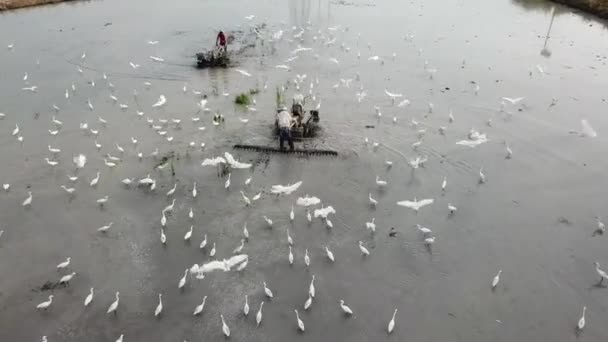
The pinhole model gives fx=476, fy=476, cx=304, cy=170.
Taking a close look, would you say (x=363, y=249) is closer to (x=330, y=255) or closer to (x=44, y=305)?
(x=330, y=255)

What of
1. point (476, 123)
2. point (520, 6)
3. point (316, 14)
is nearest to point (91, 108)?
point (476, 123)

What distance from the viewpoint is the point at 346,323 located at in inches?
265

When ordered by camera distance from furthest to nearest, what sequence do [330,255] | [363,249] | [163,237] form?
[163,237] → [363,249] → [330,255]

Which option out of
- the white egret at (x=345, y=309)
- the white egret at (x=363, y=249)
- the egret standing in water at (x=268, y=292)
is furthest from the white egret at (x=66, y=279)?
the white egret at (x=363, y=249)

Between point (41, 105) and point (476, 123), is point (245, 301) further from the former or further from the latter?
point (41, 105)

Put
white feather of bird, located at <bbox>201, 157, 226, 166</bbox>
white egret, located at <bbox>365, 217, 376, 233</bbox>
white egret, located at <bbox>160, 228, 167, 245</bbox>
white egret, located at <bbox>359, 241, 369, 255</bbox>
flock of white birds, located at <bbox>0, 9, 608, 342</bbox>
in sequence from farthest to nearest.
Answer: white feather of bird, located at <bbox>201, 157, 226, 166</bbox>, white egret, located at <bbox>365, 217, 376, 233</bbox>, white egret, located at <bbox>160, 228, 167, 245</bbox>, white egret, located at <bbox>359, 241, 369, 255</bbox>, flock of white birds, located at <bbox>0, 9, 608, 342</bbox>

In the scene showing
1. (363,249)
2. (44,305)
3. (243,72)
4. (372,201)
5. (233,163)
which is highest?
(243,72)

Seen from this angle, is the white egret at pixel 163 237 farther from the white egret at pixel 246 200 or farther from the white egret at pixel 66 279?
the white egret at pixel 246 200

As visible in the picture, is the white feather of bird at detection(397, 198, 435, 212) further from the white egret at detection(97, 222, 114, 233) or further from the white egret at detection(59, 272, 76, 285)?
the white egret at detection(59, 272, 76, 285)

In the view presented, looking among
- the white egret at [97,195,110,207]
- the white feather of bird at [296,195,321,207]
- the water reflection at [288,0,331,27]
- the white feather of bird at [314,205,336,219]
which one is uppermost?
the water reflection at [288,0,331,27]

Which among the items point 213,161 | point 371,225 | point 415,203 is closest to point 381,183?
point 415,203

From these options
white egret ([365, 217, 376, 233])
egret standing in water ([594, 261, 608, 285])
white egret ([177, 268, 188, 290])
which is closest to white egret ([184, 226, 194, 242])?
white egret ([177, 268, 188, 290])

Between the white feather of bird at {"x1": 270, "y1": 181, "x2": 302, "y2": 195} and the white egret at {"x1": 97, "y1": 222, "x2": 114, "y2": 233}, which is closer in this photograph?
the white egret at {"x1": 97, "y1": 222, "x2": 114, "y2": 233}

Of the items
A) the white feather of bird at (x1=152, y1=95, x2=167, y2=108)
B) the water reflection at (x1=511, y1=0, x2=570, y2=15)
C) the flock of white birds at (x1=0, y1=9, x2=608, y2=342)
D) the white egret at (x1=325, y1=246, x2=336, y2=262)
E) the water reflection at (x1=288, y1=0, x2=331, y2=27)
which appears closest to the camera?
the flock of white birds at (x1=0, y1=9, x2=608, y2=342)
